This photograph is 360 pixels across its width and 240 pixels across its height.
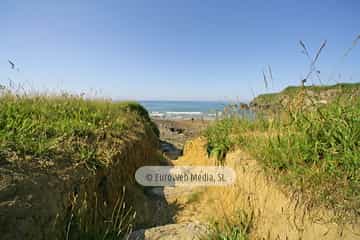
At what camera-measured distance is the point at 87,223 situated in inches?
79.7

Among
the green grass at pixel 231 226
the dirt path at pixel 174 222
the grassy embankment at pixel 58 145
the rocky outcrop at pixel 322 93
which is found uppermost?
the rocky outcrop at pixel 322 93

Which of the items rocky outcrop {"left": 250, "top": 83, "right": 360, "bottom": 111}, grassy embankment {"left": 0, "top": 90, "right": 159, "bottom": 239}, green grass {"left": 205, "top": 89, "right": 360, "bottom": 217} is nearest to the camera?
green grass {"left": 205, "top": 89, "right": 360, "bottom": 217}

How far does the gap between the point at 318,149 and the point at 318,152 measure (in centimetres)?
Result: 3

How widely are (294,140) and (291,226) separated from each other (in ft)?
3.25

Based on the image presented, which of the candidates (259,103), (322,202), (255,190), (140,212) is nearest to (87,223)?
(140,212)

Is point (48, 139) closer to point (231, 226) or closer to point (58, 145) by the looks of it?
point (58, 145)

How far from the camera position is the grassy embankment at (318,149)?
6.02 feet

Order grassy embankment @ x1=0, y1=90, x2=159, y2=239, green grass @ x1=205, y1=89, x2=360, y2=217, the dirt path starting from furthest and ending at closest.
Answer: the dirt path < grassy embankment @ x1=0, y1=90, x2=159, y2=239 < green grass @ x1=205, y1=89, x2=360, y2=217

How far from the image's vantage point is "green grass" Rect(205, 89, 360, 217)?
183 cm

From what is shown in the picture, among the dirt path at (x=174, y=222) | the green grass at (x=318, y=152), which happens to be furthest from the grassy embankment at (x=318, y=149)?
the dirt path at (x=174, y=222)

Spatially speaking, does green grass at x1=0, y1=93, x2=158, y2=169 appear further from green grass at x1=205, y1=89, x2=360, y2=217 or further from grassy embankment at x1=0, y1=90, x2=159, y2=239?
green grass at x1=205, y1=89, x2=360, y2=217
